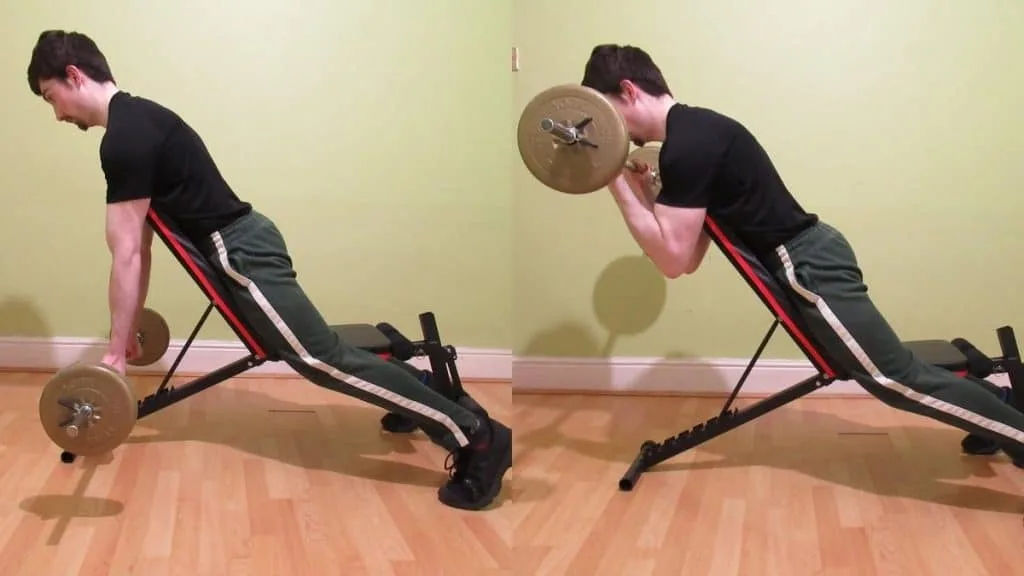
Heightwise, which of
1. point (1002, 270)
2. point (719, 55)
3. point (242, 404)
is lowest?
point (242, 404)

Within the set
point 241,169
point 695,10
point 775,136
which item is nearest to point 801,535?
point 775,136

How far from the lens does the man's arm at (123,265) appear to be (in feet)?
7.13

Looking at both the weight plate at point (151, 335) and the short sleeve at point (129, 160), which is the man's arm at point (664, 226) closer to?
the short sleeve at point (129, 160)

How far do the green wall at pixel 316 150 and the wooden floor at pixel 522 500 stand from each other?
417 mm

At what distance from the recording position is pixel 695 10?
114 inches

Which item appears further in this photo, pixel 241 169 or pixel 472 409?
pixel 241 169

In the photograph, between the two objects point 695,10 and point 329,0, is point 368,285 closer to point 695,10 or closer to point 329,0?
point 329,0

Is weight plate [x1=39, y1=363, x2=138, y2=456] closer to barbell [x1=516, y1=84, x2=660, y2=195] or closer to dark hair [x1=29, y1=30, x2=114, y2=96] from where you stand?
dark hair [x1=29, y1=30, x2=114, y2=96]

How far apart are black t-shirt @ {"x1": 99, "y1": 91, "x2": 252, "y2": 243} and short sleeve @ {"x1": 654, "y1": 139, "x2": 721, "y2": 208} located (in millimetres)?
1068

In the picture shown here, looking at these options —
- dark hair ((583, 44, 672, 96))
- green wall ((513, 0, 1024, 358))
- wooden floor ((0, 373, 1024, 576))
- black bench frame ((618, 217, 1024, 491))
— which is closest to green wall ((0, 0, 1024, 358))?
green wall ((513, 0, 1024, 358))

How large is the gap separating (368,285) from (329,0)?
3.14 feet

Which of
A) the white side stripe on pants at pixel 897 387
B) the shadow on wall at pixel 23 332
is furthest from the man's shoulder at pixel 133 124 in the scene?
the white side stripe on pants at pixel 897 387

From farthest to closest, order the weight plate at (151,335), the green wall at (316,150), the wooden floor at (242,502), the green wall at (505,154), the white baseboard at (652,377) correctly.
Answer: the white baseboard at (652,377)
the green wall at (316,150)
the green wall at (505,154)
the weight plate at (151,335)
the wooden floor at (242,502)

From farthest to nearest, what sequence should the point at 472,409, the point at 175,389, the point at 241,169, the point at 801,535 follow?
the point at 241,169 < the point at 175,389 < the point at 472,409 < the point at 801,535
